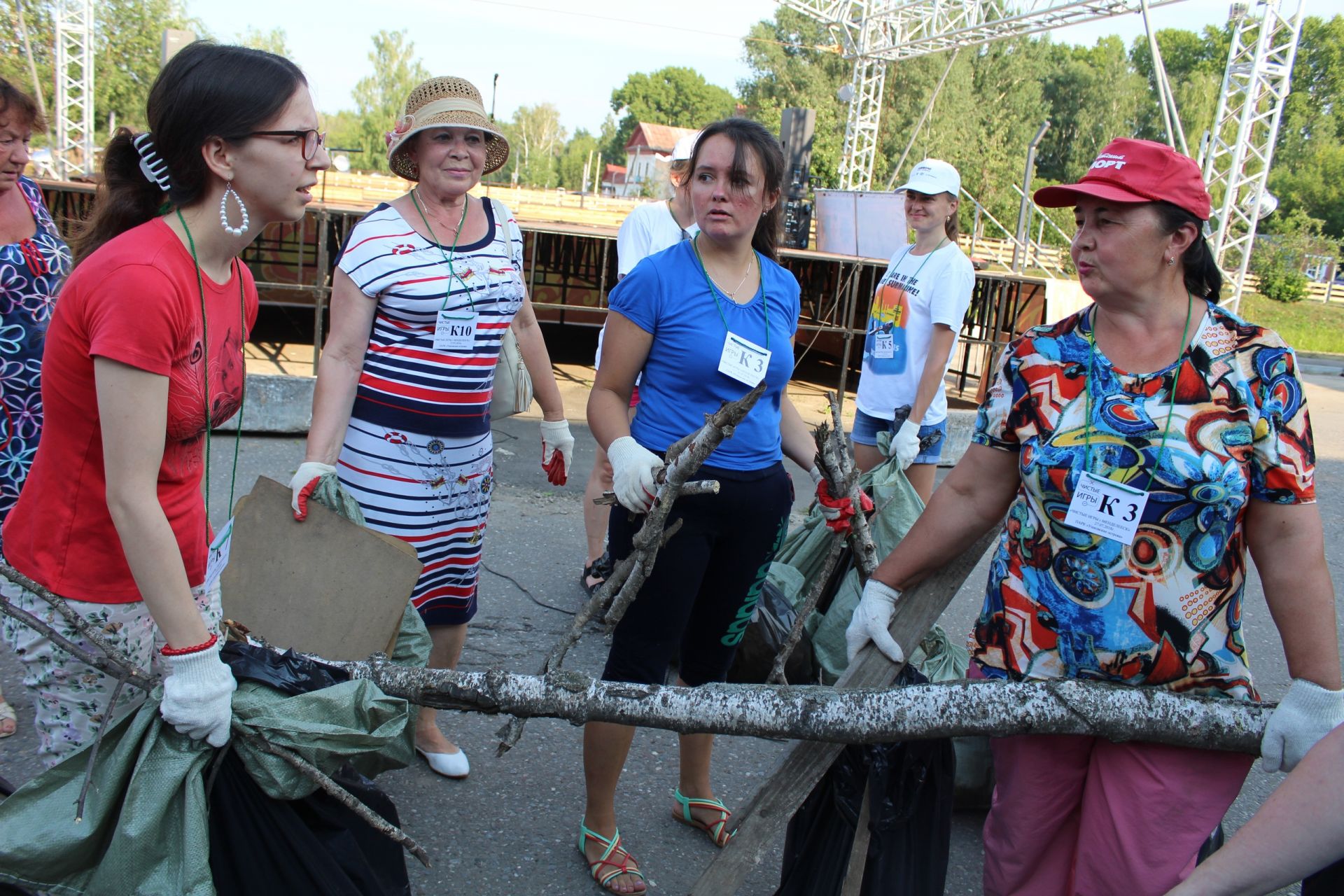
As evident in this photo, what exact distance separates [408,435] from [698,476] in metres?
0.81

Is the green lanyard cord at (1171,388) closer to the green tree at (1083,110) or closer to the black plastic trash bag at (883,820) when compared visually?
the black plastic trash bag at (883,820)

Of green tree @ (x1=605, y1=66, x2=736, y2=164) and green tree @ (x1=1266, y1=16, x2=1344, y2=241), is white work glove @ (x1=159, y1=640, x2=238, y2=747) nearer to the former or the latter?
green tree @ (x1=1266, y1=16, x2=1344, y2=241)

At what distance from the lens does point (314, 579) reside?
7.51 feet

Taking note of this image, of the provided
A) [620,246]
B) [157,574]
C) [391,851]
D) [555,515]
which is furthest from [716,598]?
[555,515]

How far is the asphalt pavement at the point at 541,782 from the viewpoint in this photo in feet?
8.38

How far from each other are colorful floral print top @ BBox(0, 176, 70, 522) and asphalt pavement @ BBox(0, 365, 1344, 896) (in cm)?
86

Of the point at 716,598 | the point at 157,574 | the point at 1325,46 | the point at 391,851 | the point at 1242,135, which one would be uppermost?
the point at 1325,46

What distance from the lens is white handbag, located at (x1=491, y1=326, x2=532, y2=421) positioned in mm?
2891

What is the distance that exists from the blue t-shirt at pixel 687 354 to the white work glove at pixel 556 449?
30.2 inches

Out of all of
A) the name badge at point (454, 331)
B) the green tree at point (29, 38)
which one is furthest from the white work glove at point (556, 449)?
the green tree at point (29, 38)

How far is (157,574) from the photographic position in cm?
154

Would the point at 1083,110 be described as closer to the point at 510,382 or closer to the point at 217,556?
the point at 510,382

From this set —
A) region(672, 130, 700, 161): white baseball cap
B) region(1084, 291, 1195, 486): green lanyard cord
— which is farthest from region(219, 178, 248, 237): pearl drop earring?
region(672, 130, 700, 161): white baseball cap

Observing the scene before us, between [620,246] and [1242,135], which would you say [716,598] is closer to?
[620,246]
